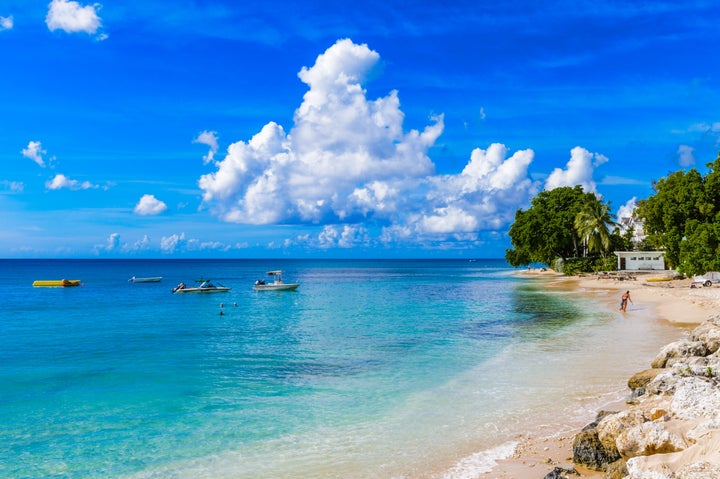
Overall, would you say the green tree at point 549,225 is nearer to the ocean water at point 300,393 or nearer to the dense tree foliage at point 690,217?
the dense tree foliage at point 690,217

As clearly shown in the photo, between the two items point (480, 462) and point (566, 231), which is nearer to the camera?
point (480, 462)

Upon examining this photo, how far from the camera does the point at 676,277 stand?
2349 inches

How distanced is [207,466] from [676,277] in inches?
2429

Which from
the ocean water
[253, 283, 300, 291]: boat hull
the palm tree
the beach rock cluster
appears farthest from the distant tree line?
[253, 283, 300, 291]: boat hull

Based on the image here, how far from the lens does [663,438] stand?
8.77 meters


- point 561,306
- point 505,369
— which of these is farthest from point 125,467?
point 561,306

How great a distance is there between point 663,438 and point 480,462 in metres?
3.31

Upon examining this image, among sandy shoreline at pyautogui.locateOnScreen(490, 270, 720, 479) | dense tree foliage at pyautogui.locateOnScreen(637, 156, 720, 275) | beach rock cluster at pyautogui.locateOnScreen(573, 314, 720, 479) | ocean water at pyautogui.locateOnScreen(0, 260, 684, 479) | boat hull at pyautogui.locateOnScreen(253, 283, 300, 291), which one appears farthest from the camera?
boat hull at pyautogui.locateOnScreen(253, 283, 300, 291)

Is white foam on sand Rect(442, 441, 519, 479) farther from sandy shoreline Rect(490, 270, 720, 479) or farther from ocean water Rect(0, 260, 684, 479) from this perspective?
sandy shoreline Rect(490, 270, 720, 479)

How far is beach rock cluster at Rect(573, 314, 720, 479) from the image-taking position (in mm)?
7560

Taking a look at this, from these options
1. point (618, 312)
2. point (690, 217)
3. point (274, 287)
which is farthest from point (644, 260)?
point (274, 287)

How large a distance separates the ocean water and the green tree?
174 ft

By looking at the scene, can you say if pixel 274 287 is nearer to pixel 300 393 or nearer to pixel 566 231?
pixel 566 231

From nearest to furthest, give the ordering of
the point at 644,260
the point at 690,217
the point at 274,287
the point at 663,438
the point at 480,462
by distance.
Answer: the point at 663,438, the point at 480,462, the point at 690,217, the point at 274,287, the point at 644,260
